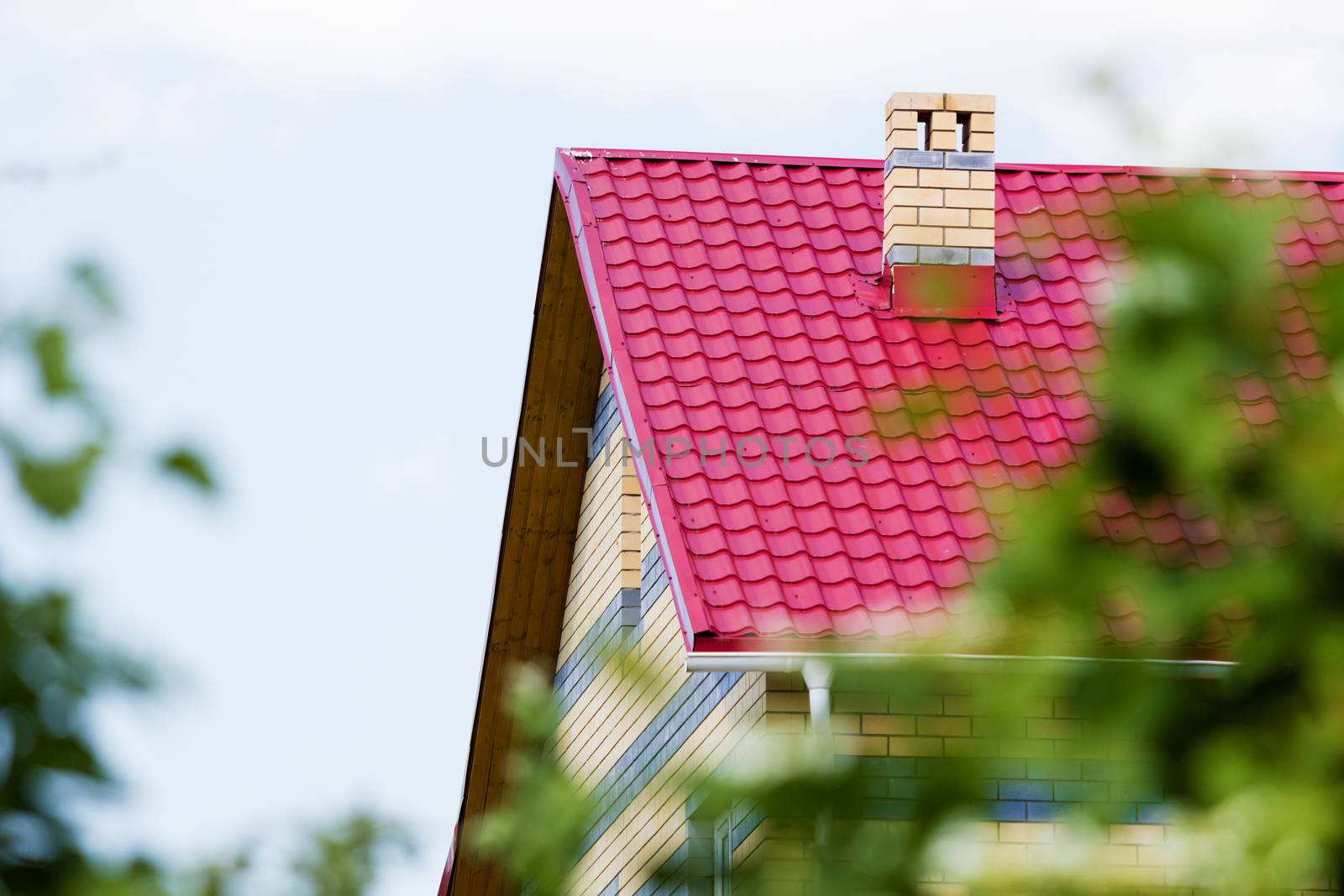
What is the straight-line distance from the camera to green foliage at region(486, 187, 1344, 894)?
1422mm

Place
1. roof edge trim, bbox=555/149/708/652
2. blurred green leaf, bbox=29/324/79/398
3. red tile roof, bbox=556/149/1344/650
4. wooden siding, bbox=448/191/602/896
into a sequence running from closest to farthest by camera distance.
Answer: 1. blurred green leaf, bbox=29/324/79/398
2. roof edge trim, bbox=555/149/708/652
3. red tile roof, bbox=556/149/1344/650
4. wooden siding, bbox=448/191/602/896

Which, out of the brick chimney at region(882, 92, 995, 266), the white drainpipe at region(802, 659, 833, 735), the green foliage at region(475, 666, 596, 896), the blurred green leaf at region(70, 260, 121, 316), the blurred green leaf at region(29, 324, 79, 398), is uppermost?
the brick chimney at region(882, 92, 995, 266)

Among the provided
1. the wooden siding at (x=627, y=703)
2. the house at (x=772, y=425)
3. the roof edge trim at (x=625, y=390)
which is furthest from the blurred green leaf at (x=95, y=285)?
the wooden siding at (x=627, y=703)

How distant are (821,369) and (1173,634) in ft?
24.3

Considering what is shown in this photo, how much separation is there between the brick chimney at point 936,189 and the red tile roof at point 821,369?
29 centimetres

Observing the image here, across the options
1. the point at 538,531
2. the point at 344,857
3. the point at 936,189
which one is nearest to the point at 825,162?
the point at 936,189

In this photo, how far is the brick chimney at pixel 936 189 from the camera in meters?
9.40

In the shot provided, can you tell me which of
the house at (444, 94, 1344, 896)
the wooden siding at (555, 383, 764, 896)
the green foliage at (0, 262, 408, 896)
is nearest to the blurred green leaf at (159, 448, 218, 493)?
the green foliage at (0, 262, 408, 896)

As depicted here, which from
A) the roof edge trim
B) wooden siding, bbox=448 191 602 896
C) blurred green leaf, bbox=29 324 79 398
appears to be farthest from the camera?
wooden siding, bbox=448 191 602 896

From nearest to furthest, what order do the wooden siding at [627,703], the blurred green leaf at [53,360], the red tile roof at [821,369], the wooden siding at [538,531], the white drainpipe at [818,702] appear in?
the blurred green leaf at [53,360], the white drainpipe at [818,702], the red tile roof at [821,369], the wooden siding at [627,703], the wooden siding at [538,531]

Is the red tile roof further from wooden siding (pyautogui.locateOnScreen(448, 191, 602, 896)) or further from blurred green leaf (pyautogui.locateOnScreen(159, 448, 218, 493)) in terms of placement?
blurred green leaf (pyautogui.locateOnScreen(159, 448, 218, 493))

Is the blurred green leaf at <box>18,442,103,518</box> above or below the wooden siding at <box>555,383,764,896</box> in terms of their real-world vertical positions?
below

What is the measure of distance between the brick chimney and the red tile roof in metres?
0.29

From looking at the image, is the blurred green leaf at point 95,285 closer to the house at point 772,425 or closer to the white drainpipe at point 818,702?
the house at point 772,425
